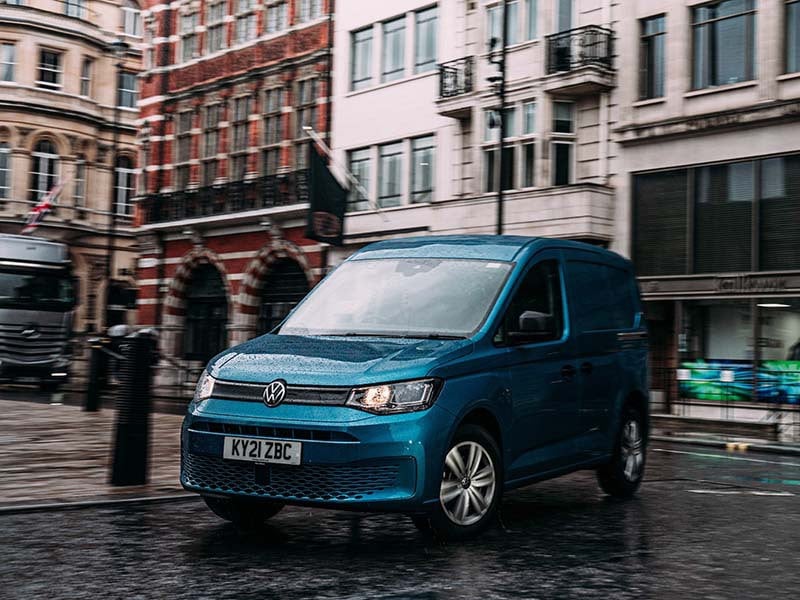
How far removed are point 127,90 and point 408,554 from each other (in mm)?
55666

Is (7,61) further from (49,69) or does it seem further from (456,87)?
(456,87)

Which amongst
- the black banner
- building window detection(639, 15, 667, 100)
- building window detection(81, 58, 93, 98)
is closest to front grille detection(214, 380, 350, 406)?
building window detection(639, 15, 667, 100)

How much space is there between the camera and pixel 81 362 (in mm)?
42531

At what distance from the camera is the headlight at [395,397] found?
21.0 ft

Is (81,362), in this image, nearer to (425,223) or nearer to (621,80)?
(425,223)

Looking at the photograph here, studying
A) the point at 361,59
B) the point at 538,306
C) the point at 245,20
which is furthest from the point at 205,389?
the point at 245,20

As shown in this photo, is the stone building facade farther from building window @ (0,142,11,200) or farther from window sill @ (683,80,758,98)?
window sill @ (683,80,758,98)

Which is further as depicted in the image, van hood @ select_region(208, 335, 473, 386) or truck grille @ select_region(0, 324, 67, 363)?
truck grille @ select_region(0, 324, 67, 363)

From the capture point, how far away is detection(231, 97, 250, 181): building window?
3881 cm

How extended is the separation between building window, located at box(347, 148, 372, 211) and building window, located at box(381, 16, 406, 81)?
91.9 inches

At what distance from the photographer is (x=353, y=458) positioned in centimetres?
634

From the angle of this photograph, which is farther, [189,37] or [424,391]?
[189,37]

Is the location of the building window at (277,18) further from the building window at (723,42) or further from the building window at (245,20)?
the building window at (723,42)

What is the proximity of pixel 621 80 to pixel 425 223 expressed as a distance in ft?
23.3
